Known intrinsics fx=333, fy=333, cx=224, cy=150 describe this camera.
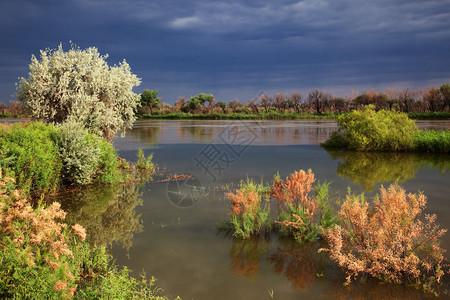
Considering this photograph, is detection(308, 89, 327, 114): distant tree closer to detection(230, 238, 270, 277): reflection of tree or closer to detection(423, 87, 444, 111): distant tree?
detection(423, 87, 444, 111): distant tree

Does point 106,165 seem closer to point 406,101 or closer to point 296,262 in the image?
point 296,262

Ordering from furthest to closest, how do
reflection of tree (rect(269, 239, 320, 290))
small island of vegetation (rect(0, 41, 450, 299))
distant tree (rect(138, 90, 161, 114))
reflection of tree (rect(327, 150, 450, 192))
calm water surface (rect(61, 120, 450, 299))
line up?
1. distant tree (rect(138, 90, 161, 114))
2. reflection of tree (rect(327, 150, 450, 192))
3. reflection of tree (rect(269, 239, 320, 290))
4. calm water surface (rect(61, 120, 450, 299))
5. small island of vegetation (rect(0, 41, 450, 299))

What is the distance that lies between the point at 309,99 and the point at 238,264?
99099 millimetres

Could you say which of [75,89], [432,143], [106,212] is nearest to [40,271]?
[106,212]

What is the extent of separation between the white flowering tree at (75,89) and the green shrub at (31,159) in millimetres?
4813

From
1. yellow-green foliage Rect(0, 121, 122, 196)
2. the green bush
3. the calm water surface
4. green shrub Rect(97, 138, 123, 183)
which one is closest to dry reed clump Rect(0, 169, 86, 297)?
the calm water surface

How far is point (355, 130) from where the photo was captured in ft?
66.1

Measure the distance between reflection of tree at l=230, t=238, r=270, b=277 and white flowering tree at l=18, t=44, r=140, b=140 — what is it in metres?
10.2

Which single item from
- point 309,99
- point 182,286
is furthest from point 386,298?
point 309,99

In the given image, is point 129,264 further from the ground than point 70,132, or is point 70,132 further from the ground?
point 70,132

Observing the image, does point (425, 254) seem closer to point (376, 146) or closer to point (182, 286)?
point (182, 286)

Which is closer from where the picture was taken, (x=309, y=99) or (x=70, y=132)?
(x=70, y=132)

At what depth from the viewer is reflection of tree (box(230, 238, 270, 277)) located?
5343mm

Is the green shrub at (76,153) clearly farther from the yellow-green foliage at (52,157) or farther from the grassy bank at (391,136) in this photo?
the grassy bank at (391,136)
